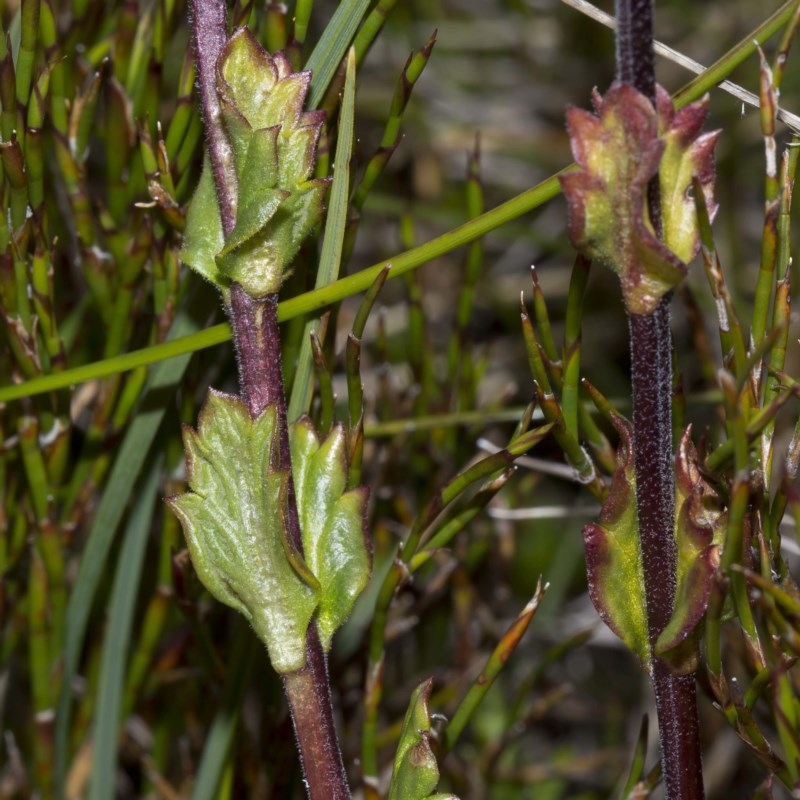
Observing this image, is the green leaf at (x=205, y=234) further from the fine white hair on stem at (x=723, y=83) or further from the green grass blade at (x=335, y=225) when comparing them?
the fine white hair on stem at (x=723, y=83)

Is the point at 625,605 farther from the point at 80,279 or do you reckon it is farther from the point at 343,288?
the point at 80,279

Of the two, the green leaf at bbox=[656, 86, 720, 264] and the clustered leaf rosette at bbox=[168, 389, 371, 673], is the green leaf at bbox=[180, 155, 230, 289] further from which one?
the green leaf at bbox=[656, 86, 720, 264]

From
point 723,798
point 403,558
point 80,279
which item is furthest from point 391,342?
point 403,558

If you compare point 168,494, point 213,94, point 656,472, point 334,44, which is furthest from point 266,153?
point 168,494

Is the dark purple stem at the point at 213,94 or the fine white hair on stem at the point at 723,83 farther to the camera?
the fine white hair on stem at the point at 723,83

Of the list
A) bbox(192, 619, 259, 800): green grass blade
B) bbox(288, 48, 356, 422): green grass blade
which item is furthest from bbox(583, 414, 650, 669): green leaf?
bbox(192, 619, 259, 800): green grass blade

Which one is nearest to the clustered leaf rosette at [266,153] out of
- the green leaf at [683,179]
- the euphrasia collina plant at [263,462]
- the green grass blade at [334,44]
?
the euphrasia collina plant at [263,462]
